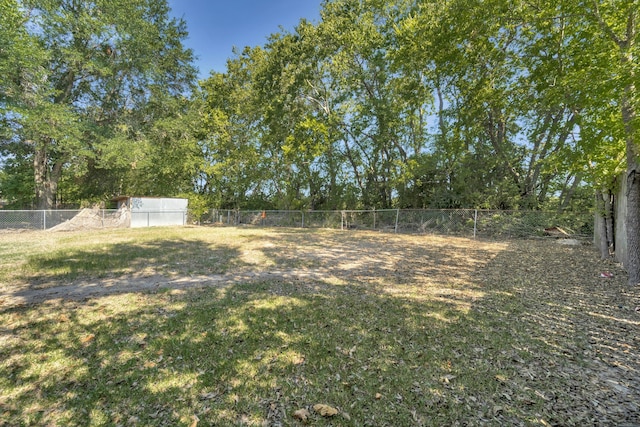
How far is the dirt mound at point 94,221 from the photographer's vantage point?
14.4 m

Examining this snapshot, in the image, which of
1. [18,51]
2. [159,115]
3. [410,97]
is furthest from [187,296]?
[159,115]

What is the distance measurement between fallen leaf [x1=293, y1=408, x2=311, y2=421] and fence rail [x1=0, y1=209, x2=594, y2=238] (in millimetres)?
13876

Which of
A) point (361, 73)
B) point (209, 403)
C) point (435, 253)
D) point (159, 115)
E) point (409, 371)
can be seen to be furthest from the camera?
point (159, 115)

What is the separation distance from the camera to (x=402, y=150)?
63.2 feet

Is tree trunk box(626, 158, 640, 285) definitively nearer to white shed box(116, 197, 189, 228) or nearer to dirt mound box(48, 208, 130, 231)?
dirt mound box(48, 208, 130, 231)

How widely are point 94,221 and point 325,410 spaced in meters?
19.0

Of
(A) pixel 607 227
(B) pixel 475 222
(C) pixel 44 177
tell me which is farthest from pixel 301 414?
(C) pixel 44 177

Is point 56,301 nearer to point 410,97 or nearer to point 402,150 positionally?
point 410,97

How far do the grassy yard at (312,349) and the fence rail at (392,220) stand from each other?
323 inches

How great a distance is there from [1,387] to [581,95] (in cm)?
988

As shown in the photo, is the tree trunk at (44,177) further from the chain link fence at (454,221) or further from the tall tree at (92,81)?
the chain link fence at (454,221)

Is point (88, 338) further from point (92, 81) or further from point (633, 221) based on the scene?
point (92, 81)

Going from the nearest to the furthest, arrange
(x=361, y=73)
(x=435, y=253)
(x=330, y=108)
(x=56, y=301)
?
1. (x=56, y=301)
2. (x=435, y=253)
3. (x=361, y=73)
4. (x=330, y=108)

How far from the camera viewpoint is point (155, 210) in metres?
20.1
